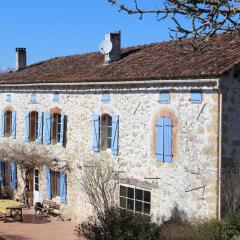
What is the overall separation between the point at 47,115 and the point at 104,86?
4140mm

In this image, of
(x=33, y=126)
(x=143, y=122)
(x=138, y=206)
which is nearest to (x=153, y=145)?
(x=143, y=122)

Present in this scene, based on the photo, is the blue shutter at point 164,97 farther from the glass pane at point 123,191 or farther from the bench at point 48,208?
the bench at point 48,208

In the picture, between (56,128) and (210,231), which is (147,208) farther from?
(56,128)

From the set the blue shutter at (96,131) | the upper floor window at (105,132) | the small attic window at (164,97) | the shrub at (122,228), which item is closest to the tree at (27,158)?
the blue shutter at (96,131)

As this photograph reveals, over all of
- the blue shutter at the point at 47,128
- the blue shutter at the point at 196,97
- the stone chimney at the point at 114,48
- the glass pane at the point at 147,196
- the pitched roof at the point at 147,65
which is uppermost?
the stone chimney at the point at 114,48

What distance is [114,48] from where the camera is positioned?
19359 mm

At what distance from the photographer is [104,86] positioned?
17.1 metres

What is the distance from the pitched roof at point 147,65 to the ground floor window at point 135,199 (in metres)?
3.43

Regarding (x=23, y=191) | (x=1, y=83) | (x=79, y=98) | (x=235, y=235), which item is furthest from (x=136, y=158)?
(x=1, y=83)

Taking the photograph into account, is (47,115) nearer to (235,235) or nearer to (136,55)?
(136,55)

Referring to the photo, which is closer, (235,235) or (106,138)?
(235,235)

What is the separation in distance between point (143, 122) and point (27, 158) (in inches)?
289

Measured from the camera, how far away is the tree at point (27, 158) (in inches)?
805

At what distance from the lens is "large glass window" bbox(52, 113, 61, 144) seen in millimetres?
20172
